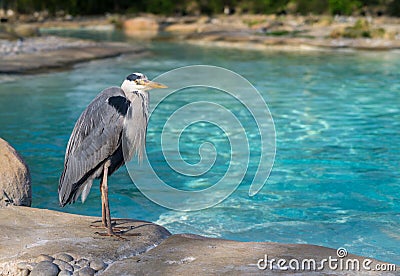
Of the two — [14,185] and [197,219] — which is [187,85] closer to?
[197,219]

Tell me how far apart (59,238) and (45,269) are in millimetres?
490

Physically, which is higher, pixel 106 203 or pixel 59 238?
pixel 106 203

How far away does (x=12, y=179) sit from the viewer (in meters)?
5.21

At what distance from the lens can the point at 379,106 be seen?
12.6m

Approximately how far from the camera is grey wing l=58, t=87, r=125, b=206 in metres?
4.48

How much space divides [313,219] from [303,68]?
38.5 feet

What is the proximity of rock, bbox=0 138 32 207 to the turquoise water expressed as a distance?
62.2 inches

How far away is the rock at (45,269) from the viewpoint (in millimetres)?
3896

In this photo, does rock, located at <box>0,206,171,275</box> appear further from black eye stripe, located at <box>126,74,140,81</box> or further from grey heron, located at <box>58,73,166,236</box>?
black eye stripe, located at <box>126,74,140,81</box>

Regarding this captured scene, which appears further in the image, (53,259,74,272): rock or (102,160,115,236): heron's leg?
(102,160,115,236): heron's leg

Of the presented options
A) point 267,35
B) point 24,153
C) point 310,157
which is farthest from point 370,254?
point 267,35

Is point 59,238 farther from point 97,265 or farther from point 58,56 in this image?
point 58,56

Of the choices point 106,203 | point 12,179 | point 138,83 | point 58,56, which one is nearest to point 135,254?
point 106,203

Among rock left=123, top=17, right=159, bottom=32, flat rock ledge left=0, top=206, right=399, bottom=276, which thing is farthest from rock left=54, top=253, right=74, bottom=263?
rock left=123, top=17, right=159, bottom=32
